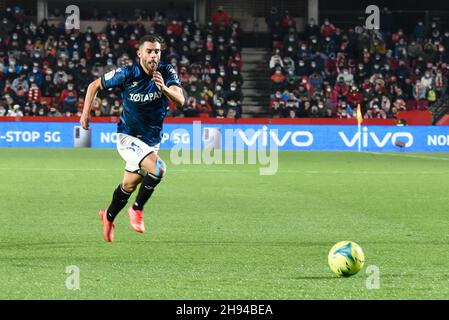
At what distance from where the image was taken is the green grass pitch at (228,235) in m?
7.76

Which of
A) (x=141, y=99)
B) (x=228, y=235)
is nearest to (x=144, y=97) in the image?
(x=141, y=99)

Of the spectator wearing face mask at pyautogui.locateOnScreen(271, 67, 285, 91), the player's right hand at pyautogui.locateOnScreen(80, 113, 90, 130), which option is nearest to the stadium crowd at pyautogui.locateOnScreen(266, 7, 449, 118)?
the spectator wearing face mask at pyautogui.locateOnScreen(271, 67, 285, 91)

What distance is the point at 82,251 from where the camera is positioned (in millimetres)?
9852

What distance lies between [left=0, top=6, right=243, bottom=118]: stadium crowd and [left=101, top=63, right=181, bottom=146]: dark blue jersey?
23.4m

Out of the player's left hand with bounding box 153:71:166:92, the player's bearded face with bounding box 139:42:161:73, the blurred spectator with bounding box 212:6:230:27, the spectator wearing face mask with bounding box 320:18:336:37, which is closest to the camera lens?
the player's left hand with bounding box 153:71:166:92

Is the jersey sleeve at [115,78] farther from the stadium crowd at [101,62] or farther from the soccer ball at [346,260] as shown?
the stadium crowd at [101,62]

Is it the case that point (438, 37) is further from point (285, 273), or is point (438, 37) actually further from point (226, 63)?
point (285, 273)

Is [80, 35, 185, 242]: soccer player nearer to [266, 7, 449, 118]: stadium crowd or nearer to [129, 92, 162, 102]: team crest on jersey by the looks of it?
[129, 92, 162, 102]: team crest on jersey

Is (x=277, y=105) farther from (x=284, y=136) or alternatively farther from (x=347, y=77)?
(x=347, y=77)

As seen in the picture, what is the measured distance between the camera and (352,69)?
126 feet

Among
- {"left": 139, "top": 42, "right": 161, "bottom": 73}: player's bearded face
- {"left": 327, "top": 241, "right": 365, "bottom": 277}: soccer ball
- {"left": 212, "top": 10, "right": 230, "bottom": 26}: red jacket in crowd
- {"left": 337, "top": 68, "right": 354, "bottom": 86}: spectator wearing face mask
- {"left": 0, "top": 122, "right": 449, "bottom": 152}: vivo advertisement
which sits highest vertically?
{"left": 212, "top": 10, "right": 230, "bottom": 26}: red jacket in crowd

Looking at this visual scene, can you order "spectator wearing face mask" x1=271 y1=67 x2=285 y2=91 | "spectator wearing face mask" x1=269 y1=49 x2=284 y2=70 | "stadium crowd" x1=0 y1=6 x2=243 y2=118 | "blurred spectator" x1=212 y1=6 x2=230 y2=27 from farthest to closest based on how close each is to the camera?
"blurred spectator" x1=212 y1=6 x2=230 y2=27
"spectator wearing face mask" x1=269 y1=49 x2=284 y2=70
"spectator wearing face mask" x1=271 y1=67 x2=285 y2=91
"stadium crowd" x1=0 y1=6 x2=243 y2=118

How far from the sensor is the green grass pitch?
7.76m

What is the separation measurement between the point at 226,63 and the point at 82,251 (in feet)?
95.2
